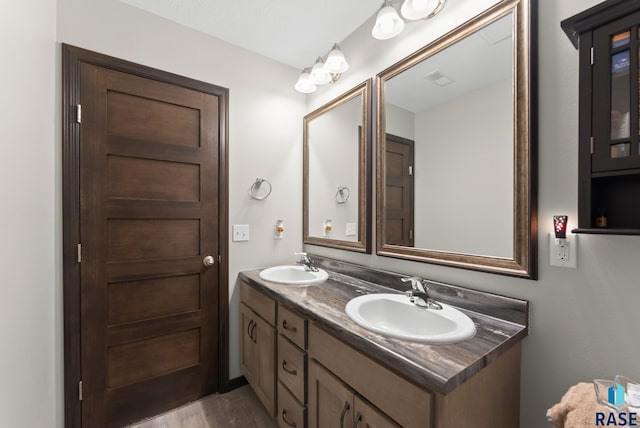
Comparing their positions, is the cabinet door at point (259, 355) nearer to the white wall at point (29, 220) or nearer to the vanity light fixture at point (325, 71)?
the white wall at point (29, 220)

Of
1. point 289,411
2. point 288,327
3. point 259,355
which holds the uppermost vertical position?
point 288,327

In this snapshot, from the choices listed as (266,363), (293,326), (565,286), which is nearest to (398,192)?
(565,286)

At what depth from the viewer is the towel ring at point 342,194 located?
1.88 meters

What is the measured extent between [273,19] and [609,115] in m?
1.77

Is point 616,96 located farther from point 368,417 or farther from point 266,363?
point 266,363

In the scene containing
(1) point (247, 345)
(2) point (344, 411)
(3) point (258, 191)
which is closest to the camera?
(2) point (344, 411)

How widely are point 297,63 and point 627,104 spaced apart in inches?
79.8

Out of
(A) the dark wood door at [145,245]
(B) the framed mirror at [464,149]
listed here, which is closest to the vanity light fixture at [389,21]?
(B) the framed mirror at [464,149]

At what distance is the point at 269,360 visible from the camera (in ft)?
5.00

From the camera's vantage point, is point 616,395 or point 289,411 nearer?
point 616,395

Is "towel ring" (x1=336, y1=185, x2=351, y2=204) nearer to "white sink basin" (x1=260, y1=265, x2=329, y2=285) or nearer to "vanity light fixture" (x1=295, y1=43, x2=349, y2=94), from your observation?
"white sink basin" (x1=260, y1=265, x2=329, y2=285)

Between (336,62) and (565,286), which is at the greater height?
(336,62)

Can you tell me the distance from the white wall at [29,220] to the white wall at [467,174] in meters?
1.55

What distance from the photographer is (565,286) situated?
93 cm
